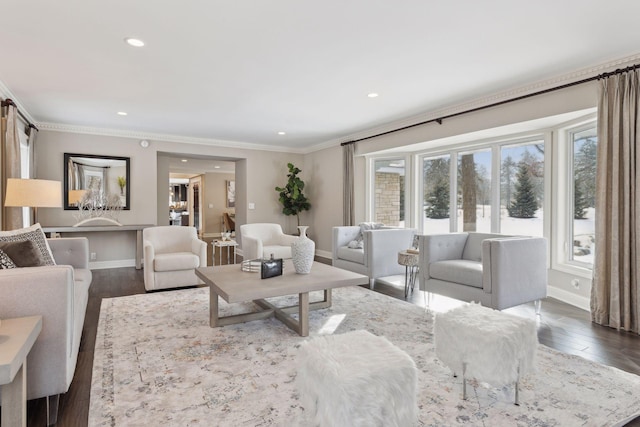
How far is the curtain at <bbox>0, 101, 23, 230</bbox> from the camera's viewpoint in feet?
13.4

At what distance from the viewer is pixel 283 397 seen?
2.03 metres

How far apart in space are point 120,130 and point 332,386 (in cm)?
643

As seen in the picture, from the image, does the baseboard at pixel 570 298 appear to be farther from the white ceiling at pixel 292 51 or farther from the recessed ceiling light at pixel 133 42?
the recessed ceiling light at pixel 133 42

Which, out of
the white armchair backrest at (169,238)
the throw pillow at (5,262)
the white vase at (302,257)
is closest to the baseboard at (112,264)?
the white armchair backrest at (169,238)

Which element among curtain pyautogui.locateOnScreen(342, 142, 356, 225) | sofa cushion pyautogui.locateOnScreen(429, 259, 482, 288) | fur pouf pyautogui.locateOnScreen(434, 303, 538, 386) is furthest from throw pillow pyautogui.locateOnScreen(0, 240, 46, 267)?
curtain pyautogui.locateOnScreen(342, 142, 356, 225)

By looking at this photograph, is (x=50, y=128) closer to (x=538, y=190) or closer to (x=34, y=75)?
(x=34, y=75)

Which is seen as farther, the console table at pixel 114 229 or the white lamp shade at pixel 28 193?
the console table at pixel 114 229

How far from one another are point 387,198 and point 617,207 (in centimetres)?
372

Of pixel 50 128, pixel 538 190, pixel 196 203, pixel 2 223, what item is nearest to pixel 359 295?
pixel 538 190

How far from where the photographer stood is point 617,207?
3.23 meters

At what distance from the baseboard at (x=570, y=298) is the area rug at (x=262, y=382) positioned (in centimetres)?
158

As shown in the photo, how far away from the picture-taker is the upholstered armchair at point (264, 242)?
17.3ft

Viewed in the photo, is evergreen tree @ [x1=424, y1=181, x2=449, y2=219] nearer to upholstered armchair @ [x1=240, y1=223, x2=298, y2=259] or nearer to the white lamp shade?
upholstered armchair @ [x1=240, y1=223, x2=298, y2=259]

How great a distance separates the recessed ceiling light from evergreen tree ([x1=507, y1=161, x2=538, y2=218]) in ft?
15.3
